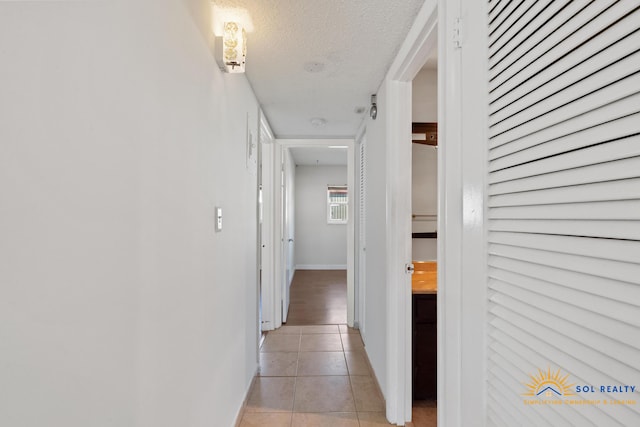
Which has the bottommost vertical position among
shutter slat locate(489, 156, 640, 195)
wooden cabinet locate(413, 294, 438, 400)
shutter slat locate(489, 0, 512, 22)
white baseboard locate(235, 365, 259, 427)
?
white baseboard locate(235, 365, 259, 427)

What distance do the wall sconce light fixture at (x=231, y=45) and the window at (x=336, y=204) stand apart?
6.12 metres

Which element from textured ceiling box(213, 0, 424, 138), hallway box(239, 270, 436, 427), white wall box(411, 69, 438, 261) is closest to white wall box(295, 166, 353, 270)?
hallway box(239, 270, 436, 427)

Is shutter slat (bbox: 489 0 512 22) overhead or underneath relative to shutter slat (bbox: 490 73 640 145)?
overhead

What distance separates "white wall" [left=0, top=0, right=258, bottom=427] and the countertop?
4.65ft

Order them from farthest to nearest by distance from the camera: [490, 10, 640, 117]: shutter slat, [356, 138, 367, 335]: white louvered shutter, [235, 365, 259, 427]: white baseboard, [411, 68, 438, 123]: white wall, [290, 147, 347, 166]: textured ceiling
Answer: [290, 147, 347, 166]: textured ceiling < [356, 138, 367, 335]: white louvered shutter < [411, 68, 438, 123]: white wall < [235, 365, 259, 427]: white baseboard < [490, 10, 640, 117]: shutter slat

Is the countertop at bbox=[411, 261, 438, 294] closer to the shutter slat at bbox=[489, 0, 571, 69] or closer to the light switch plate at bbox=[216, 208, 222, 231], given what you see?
the light switch plate at bbox=[216, 208, 222, 231]

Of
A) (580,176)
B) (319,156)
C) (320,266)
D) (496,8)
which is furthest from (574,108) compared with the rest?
(320,266)

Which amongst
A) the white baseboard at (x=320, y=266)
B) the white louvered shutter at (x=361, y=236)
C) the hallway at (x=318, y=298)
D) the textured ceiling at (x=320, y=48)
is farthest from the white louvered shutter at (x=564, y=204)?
the white baseboard at (x=320, y=266)

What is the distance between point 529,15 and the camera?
0.71m

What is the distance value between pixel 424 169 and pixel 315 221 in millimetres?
5143

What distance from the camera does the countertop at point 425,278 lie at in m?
2.09

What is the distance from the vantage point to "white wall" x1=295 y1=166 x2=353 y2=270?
7.52m

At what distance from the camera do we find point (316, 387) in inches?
93.4

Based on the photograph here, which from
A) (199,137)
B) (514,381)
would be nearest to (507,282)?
(514,381)
